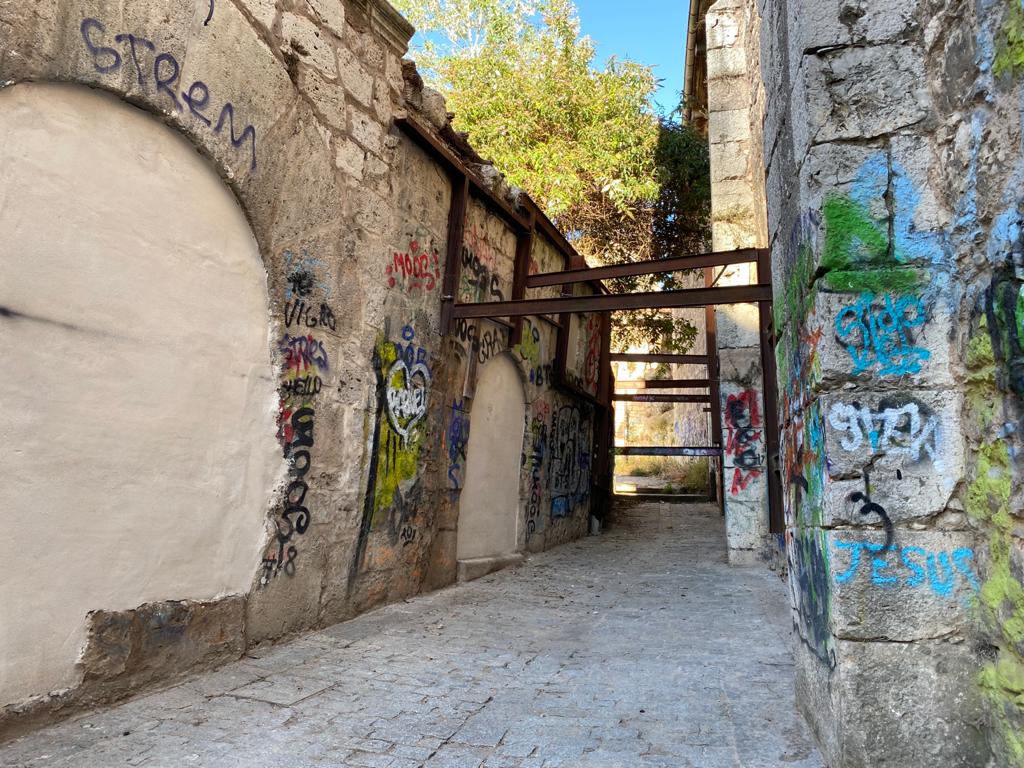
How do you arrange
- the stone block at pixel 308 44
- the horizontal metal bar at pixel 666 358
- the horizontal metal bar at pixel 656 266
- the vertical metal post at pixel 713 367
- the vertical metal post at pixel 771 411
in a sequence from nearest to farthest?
the stone block at pixel 308 44 → the horizontal metal bar at pixel 656 266 → the vertical metal post at pixel 771 411 → the vertical metal post at pixel 713 367 → the horizontal metal bar at pixel 666 358

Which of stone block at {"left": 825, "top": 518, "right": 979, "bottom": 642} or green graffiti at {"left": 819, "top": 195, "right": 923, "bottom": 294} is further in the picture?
green graffiti at {"left": 819, "top": 195, "right": 923, "bottom": 294}

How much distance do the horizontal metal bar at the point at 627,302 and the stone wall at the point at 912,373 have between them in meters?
2.15

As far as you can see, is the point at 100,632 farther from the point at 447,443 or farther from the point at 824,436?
the point at 447,443

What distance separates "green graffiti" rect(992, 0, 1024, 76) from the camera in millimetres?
1841

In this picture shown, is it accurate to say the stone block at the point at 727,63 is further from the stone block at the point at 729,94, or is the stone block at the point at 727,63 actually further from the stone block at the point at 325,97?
the stone block at the point at 325,97

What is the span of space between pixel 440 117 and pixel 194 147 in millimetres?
2817

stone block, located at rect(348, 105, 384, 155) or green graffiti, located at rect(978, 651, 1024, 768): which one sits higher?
stone block, located at rect(348, 105, 384, 155)

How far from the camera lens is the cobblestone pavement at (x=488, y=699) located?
99.3 inches

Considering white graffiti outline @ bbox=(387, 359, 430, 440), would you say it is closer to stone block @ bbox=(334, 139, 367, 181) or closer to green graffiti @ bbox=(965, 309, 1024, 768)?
stone block @ bbox=(334, 139, 367, 181)

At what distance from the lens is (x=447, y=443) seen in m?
5.96

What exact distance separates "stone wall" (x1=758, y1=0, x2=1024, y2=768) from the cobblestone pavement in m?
0.55

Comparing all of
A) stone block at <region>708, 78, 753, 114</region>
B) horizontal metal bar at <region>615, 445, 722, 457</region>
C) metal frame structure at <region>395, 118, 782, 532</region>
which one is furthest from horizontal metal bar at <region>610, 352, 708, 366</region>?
stone block at <region>708, 78, 753, 114</region>

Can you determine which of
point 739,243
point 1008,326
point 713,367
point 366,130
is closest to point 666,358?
point 713,367

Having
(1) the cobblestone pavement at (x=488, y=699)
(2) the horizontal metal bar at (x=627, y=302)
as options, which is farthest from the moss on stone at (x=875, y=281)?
(2) the horizontal metal bar at (x=627, y=302)
